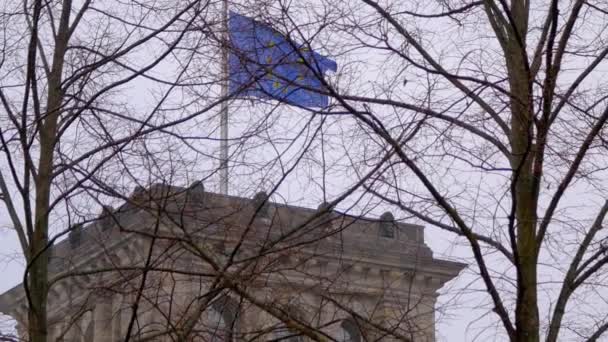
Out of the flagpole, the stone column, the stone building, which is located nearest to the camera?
the stone building

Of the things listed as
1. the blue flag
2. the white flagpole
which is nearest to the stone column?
the white flagpole

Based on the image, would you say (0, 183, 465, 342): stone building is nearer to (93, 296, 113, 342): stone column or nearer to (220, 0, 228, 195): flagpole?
(220, 0, 228, 195): flagpole

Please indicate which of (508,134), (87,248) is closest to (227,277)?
(508,134)

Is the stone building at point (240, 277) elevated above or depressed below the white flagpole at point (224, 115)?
below

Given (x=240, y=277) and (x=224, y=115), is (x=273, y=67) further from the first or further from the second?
(x=240, y=277)

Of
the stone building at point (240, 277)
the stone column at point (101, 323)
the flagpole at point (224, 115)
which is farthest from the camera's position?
the stone column at point (101, 323)

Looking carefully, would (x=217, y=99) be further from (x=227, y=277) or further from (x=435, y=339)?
(x=435, y=339)

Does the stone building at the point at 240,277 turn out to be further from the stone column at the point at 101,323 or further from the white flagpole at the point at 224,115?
the stone column at the point at 101,323

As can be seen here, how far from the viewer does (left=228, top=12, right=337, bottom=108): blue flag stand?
8.35 metres

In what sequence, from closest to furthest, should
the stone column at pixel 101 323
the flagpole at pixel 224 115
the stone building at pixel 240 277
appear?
the stone building at pixel 240 277
the flagpole at pixel 224 115
the stone column at pixel 101 323

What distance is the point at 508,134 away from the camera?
27.1 feet

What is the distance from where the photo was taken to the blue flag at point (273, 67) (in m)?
8.35

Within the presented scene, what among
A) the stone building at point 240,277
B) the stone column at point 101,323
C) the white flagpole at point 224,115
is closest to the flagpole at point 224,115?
the white flagpole at point 224,115

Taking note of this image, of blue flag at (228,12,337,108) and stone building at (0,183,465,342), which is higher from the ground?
blue flag at (228,12,337,108)
